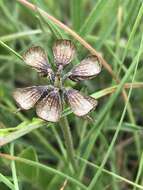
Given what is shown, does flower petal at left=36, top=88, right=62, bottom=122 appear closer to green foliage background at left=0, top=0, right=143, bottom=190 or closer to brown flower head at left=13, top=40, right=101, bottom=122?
brown flower head at left=13, top=40, right=101, bottom=122

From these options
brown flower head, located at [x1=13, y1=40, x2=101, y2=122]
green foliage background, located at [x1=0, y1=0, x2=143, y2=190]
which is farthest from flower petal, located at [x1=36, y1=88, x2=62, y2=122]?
green foliage background, located at [x1=0, y1=0, x2=143, y2=190]

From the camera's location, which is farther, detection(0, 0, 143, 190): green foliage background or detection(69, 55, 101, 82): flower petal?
detection(0, 0, 143, 190): green foliage background

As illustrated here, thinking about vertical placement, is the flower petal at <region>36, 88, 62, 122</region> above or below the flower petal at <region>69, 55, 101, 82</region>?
below

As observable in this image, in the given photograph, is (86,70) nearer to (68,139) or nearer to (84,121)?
(68,139)

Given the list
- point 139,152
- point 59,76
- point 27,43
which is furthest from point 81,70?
point 27,43

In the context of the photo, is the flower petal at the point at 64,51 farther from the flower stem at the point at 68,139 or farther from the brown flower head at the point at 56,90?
the flower stem at the point at 68,139

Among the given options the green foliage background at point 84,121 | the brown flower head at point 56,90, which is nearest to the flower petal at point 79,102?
the brown flower head at point 56,90

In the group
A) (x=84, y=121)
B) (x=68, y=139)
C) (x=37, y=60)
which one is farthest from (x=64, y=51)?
(x=84, y=121)

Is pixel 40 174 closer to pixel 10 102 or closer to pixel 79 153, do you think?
pixel 79 153
